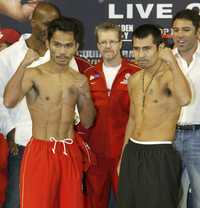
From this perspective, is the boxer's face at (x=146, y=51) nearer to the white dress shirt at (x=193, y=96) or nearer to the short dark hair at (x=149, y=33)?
the short dark hair at (x=149, y=33)

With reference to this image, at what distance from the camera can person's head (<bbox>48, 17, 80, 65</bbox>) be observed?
127 inches

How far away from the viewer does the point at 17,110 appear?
3.72 m

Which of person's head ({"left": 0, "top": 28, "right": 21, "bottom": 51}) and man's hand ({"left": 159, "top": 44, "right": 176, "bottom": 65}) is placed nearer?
man's hand ({"left": 159, "top": 44, "right": 176, "bottom": 65})

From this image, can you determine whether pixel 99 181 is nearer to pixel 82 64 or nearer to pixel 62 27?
pixel 82 64

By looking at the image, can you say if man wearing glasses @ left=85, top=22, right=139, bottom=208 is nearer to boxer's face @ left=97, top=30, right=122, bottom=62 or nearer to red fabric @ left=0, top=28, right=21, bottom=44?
boxer's face @ left=97, top=30, right=122, bottom=62

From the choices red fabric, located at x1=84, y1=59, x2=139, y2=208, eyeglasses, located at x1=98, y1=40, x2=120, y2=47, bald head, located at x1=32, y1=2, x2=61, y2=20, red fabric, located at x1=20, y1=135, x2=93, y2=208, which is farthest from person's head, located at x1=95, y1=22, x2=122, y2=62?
red fabric, located at x1=20, y1=135, x2=93, y2=208

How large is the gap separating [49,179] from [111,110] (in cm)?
79

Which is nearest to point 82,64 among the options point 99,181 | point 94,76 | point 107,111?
point 94,76

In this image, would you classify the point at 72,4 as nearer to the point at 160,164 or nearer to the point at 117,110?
the point at 117,110

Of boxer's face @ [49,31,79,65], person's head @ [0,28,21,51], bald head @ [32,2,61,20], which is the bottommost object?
person's head @ [0,28,21,51]

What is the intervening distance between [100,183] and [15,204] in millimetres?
613

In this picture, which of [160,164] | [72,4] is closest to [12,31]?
[72,4]

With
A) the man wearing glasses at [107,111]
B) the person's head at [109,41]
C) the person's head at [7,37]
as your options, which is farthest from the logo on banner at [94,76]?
the person's head at [7,37]

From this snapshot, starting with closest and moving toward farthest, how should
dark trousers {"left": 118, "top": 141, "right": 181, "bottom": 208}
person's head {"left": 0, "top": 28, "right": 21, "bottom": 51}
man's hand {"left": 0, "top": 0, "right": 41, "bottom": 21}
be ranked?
dark trousers {"left": 118, "top": 141, "right": 181, "bottom": 208}
person's head {"left": 0, "top": 28, "right": 21, "bottom": 51}
man's hand {"left": 0, "top": 0, "right": 41, "bottom": 21}
